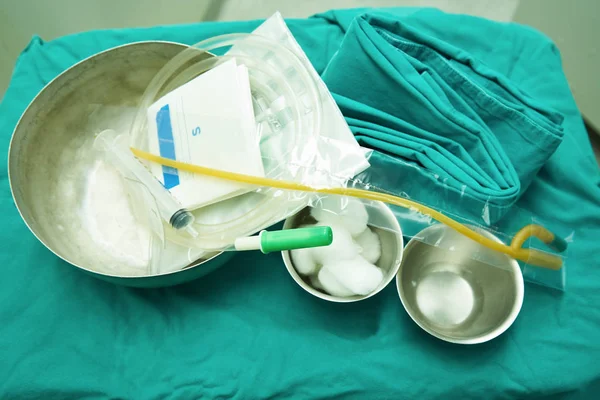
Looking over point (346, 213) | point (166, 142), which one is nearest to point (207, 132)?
point (166, 142)

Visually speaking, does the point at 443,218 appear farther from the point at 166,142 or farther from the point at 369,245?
the point at 166,142

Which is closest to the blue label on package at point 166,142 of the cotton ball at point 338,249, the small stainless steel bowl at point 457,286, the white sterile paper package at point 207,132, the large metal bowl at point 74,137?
the white sterile paper package at point 207,132

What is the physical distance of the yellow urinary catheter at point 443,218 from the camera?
50 centimetres

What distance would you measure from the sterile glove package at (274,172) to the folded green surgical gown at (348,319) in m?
0.04

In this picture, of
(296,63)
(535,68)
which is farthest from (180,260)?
(535,68)

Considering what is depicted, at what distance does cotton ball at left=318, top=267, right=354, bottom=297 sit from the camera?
1.72ft

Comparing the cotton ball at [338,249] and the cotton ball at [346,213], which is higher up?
the cotton ball at [346,213]

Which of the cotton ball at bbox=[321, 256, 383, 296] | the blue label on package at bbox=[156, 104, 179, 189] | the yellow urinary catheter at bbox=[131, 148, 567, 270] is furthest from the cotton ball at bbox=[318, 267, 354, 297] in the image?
the blue label on package at bbox=[156, 104, 179, 189]

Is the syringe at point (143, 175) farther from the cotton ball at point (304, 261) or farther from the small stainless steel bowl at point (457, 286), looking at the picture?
the small stainless steel bowl at point (457, 286)

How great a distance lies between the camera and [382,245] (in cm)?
57

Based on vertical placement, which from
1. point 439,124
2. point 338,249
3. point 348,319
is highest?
point 439,124

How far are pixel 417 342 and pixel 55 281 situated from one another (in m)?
0.50

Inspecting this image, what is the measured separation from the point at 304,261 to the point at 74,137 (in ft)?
1.34

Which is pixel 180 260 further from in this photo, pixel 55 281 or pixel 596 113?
pixel 596 113
